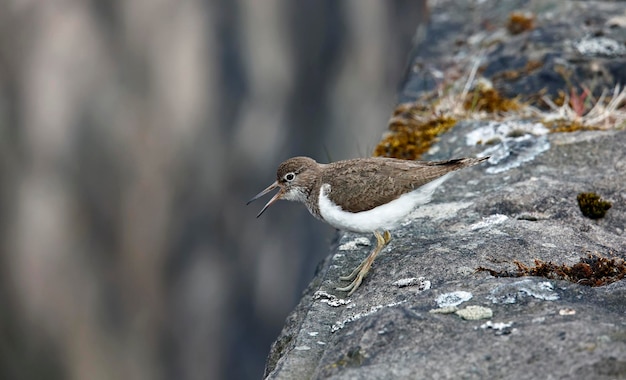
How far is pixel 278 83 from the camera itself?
367 inches

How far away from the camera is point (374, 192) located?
3625 millimetres

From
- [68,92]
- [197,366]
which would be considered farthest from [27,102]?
[197,366]

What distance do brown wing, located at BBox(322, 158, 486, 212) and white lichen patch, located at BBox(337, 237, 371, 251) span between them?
0.43 metres

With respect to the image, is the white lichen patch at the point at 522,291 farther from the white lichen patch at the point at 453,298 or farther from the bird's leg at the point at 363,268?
the bird's leg at the point at 363,268

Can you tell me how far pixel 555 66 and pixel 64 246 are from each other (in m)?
6.20

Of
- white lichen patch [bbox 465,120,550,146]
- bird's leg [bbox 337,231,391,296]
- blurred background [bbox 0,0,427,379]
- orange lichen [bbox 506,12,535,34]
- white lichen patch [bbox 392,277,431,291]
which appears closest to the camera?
white lichen patch [bbox 392,277,431,291]

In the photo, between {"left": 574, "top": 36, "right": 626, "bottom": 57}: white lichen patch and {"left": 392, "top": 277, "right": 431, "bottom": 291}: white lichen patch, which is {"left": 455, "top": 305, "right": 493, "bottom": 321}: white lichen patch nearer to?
{"left": 392, "top": 277, "right": 431, "bottom": 291}: white lichen patch

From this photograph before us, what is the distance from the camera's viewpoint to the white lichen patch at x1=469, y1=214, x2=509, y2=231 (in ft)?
11.8

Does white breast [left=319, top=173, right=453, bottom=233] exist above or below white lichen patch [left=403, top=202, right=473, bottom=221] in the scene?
above

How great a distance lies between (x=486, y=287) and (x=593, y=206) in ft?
4.00

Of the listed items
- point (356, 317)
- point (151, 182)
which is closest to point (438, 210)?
point (356, 317)

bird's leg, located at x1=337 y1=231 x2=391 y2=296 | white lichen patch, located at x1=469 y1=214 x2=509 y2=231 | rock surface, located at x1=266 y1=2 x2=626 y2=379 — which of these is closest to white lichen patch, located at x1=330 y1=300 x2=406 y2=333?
rock surface, located at x1=266 y1=2 x2=626 y2=379

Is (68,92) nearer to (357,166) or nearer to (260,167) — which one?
(260,167)

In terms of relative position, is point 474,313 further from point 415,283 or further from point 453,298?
point 415,283
